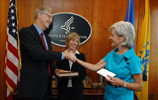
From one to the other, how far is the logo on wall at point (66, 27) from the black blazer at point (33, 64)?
4.45 ft

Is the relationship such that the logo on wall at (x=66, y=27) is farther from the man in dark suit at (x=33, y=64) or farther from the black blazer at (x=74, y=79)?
the man in dark suit at (x=33, y=64)

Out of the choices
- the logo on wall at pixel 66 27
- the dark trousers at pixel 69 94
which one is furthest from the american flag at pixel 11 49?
the dark trousers at pixel 69 94

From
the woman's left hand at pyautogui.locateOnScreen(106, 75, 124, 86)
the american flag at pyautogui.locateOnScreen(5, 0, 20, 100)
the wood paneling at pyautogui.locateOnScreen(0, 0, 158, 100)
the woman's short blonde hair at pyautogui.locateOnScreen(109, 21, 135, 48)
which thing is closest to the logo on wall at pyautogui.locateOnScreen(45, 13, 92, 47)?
the wood paneling at pyautogui.locateOnScreen(0, 0, 158, 100)

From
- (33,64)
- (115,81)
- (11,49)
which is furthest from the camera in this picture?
(11,49)

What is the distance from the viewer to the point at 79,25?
3.07 m

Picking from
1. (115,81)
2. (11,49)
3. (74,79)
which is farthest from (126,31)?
(11,49)

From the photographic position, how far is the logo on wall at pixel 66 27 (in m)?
3.04

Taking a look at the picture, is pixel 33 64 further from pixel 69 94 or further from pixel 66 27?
pixel 66 27

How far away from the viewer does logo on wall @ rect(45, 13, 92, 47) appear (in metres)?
3.04

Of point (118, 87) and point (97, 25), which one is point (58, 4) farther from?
point (118, 87)

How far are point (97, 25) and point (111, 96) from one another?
2025 millimetres

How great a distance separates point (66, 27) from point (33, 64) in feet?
→ 5.39

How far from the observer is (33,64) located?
5.34 feet

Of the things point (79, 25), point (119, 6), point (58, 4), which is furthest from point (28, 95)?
point (119, 6)
